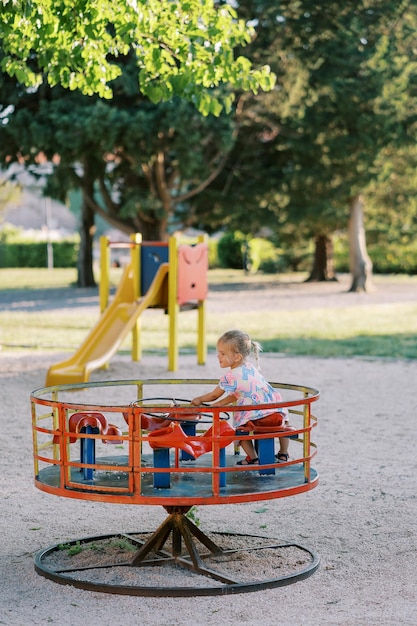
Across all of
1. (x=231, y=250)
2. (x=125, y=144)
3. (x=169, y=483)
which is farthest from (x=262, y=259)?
(x=169, y=483)

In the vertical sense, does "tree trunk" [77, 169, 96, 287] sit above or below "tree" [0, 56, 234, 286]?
below

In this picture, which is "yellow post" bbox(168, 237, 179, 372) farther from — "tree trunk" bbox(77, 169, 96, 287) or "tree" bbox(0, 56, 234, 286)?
"tree trunk" bbox(77, 169, 96, 287)

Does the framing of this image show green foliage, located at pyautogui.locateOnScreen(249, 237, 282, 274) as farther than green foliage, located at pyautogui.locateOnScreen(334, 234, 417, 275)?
Yes

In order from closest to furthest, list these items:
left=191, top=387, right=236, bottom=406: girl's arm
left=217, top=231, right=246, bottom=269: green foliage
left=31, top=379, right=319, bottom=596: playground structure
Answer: left=31, top=379, right=319, bottom=596: playground structure
left=191, top=387, right=236, bottom=406: girl's arm
left=217, top=231, right=246, bottom=269: green foliage

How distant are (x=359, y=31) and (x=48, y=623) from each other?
90.4 ft

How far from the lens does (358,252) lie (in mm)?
31734

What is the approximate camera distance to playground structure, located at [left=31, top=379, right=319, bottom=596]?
475 cm

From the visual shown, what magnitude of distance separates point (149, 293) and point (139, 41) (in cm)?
612


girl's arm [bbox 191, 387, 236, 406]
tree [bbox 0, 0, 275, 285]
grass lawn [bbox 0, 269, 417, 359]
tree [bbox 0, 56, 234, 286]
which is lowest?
grass lawn [bbox 0, 269, 417, 359]

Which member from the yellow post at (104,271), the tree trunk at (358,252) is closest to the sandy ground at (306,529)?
the yellow post at (104,271)

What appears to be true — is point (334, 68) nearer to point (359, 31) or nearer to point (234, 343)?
point (359, 31)

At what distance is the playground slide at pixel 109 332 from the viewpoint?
1213cm

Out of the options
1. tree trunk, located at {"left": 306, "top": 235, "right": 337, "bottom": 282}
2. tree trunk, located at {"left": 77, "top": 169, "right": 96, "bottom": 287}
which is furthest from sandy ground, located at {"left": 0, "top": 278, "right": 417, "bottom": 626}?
tree trunk, located at {"left": 306, "top": 235, "right": 337, "bottom": 282}

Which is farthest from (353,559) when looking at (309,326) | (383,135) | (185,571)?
(383,135)
